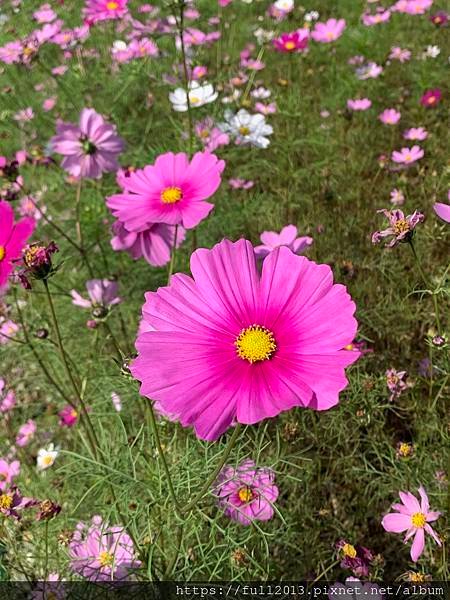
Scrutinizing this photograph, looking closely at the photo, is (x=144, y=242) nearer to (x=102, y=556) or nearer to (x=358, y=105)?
(x=102, y=556)

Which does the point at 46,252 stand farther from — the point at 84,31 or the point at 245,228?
the point at 84,31

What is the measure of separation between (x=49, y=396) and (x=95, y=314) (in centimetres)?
89

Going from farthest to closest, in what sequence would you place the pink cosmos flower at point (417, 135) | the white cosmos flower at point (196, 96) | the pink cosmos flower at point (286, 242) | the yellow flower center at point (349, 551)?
the pink cosmos flower at point (417, 135) < the white cosmos flower at point (196, 96) < the pink cosmos flower at point (286, 242) < the yellow flower center at point (349, 551)

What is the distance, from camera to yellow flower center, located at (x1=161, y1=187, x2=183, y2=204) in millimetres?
995

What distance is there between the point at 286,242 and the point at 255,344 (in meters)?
0.48

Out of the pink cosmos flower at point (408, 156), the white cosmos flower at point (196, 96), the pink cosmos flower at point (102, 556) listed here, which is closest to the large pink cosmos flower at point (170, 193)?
the pink cosmos flower at point (102, 556)

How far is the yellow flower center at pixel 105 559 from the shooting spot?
34.6 inches

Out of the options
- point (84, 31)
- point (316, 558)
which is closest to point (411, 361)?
point (316, 558)

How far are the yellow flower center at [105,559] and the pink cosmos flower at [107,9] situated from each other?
4.68 ft

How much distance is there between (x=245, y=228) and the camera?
1.83 m

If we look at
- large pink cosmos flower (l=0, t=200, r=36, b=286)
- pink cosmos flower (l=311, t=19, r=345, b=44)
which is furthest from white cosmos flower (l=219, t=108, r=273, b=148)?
pink cosmos flower (l=311, t=19, r=345, b=44)

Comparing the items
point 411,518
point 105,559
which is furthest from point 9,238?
point 411,518

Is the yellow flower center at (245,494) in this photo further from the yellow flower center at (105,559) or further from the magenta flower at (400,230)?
the magenta flower at (400,230)

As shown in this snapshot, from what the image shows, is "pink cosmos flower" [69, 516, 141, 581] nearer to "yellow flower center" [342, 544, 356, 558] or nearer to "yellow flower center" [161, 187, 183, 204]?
"yellow flower center" [342, 544, 356, 558]
